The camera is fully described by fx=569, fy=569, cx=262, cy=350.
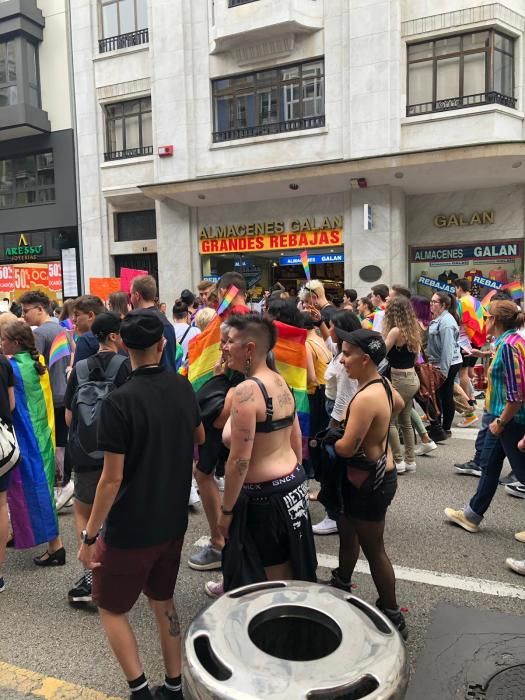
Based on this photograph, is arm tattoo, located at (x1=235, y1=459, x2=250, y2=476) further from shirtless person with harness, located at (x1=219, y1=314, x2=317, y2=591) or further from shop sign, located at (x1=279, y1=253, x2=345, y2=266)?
shop sign, located at (x1=279, y1=253, x2=345, y2=266)

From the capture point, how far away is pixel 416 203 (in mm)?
16422

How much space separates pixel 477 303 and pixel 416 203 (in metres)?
8.12

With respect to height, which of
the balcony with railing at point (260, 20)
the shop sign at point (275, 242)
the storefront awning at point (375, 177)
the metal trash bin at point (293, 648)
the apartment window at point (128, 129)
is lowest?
the metal trash bin at point (293, 648)

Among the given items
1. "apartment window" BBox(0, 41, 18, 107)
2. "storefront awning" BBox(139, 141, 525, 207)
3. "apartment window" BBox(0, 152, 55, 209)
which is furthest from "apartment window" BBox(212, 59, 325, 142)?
"apartment window" BBox(0, 41, 18, 107)

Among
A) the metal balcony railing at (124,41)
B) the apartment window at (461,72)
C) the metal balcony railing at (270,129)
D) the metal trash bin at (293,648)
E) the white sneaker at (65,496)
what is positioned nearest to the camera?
the metal trash bin at (293,648)

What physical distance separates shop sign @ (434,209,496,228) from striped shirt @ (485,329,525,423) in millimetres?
12383

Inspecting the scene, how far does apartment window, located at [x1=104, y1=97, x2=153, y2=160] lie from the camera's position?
1873cm

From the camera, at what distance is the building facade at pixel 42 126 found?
19.9 metres

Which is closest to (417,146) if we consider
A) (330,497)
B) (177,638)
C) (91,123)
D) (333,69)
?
(333,69)

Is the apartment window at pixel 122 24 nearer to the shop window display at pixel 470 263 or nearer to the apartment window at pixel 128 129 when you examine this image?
the apartment window at pixel 128 129

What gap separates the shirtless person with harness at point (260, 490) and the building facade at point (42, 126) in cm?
1754

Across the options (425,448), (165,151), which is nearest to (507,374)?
(425,448)

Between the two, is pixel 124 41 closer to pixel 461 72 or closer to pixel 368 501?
pixel 461 72

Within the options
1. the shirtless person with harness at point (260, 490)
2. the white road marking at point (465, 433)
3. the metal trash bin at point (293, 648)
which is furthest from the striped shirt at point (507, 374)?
the white road marking at point (465, 433)
